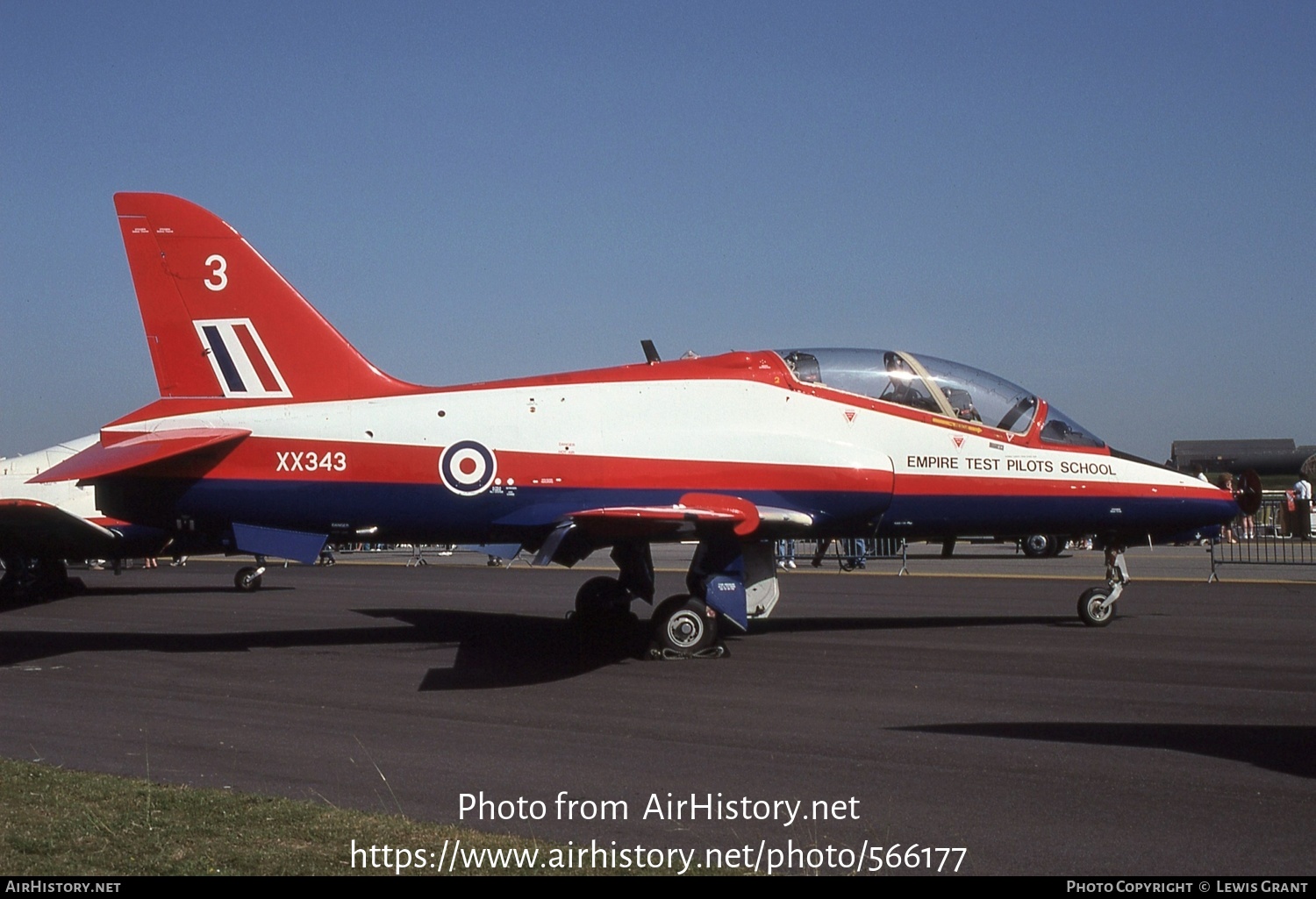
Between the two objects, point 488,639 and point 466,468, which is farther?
point 488,639

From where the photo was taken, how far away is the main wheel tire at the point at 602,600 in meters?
14.2

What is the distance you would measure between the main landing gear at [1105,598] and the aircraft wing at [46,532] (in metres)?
15.1

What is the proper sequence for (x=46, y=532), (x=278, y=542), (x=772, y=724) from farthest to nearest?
(x=46, y=532) < (x=278, y=542) < (x=772, y=724)

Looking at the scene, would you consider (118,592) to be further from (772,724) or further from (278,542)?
(772,724)

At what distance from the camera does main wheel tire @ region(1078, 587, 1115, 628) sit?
14.9 meters

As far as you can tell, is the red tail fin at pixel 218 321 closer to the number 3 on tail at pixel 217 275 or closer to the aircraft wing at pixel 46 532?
the number 3 on tail at pixel 217 275

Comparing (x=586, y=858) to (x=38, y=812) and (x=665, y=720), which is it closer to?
(x=38, y=812)

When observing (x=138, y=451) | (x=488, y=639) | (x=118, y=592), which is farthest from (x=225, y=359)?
(x=118, y=592)

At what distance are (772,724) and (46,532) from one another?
15.5m

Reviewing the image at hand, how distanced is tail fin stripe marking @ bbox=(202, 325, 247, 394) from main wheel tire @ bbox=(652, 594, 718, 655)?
5204 mm

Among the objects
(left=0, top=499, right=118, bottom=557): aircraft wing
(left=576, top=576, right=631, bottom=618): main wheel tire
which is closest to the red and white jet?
(left=576, top=576, right=631, bottom=618): main wheel tire

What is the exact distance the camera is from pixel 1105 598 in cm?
1498

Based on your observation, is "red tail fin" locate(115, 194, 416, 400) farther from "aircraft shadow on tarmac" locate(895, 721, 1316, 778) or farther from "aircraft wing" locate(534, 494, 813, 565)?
"aircraft shadow on tarmac" locate(895, 721, 1316, 778)

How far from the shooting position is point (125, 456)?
477 inches
